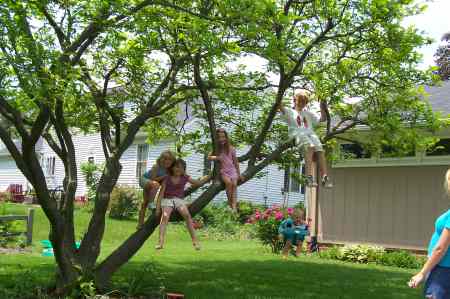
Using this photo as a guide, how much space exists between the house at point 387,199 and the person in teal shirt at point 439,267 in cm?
841

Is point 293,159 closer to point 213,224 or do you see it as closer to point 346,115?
point 346,115

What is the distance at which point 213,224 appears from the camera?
2228cm

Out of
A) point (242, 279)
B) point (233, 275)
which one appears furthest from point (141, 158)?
point (242, 279)

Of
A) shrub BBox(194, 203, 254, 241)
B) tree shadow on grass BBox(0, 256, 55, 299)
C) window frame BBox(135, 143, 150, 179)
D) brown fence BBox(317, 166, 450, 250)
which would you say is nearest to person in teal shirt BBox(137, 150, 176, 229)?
tree shadow on grass BBox(0, 256, 55, 299)

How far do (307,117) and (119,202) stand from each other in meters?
15.5

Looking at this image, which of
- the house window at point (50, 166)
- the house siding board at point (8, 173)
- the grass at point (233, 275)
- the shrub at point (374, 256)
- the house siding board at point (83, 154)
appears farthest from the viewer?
the house siding board at point (8, 173)

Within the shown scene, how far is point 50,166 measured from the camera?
35094mm

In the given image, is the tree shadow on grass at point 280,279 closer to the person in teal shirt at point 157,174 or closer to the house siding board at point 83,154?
the person in teal shirt at point 157,174

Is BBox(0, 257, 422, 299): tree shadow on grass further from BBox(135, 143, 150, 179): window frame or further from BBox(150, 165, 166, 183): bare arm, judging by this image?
BBox(135, 143, 150, 179): window frame

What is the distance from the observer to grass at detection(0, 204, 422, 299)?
8.64 m

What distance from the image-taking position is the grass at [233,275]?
864 cm

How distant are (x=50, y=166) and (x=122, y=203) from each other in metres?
13.3

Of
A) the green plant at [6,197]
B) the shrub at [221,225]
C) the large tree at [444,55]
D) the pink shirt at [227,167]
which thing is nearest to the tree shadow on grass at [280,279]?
the pink shirt at [227,167]

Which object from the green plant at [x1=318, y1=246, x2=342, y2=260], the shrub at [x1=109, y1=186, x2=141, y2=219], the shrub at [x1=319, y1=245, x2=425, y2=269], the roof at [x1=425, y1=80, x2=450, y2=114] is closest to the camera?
the shrub at [x1=319, y1=245, x2=425, y2=269]
